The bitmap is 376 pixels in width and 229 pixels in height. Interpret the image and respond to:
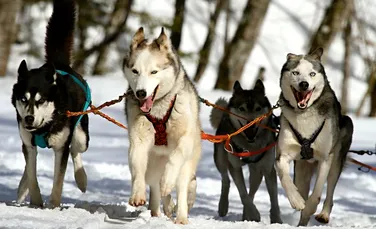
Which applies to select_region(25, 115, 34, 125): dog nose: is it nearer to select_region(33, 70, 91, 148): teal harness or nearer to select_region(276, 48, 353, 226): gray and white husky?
select_region(33, 70, 91, 148): teal harness

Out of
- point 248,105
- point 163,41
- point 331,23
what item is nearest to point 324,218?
point 248,105

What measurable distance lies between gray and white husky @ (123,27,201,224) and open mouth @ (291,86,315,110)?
83cm

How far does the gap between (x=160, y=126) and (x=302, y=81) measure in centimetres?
114

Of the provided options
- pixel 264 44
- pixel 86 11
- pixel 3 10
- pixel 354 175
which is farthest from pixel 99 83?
pixel 264 44

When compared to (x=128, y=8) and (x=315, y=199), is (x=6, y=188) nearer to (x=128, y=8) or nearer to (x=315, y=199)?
(x=315, y=199)

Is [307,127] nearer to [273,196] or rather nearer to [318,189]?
[318,189]

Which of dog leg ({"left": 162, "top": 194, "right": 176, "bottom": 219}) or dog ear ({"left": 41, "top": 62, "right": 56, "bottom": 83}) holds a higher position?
dog ear ({"left": 41, "top": 62, "right": 56, "bottom": 83})

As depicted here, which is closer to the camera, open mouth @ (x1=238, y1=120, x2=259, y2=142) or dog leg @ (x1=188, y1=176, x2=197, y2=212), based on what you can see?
dog leg @ (x1=188, y1=176, x2=197, y2=212)

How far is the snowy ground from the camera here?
17.1 feet

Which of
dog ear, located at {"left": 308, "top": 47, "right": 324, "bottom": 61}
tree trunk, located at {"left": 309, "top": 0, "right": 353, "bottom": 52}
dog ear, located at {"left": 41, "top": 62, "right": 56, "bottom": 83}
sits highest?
tree trunk, located at {"left": 309, "top": 0, "right": 353, "bottom": 52}

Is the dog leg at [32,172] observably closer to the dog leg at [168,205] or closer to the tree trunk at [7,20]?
the dog leg at [168,205]

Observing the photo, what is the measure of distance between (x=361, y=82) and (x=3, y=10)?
593 inches

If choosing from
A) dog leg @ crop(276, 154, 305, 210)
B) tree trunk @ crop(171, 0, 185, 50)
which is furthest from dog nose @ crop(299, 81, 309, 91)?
tree trunk @ crop(171, 0, 185, 50)

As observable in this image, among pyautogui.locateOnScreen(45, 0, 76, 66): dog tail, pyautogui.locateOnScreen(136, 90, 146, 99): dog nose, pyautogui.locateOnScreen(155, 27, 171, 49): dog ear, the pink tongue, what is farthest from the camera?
pyautogui.locateOnScreen(45, 0, 76, 66): dog tail
